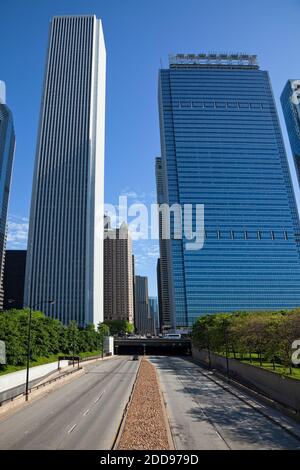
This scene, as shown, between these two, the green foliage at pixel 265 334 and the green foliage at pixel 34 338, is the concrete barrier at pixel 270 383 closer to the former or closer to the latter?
the green foliage at pixel 265 334

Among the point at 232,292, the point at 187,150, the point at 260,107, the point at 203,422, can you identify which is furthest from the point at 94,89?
the point at 203,422

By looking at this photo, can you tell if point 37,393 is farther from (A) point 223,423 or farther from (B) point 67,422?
(A) point 223,423

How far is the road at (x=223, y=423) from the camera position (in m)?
20.3

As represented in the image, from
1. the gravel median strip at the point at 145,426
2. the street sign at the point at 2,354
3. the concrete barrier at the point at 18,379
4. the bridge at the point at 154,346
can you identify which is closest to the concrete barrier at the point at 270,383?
the gravel median strip at the point at 145,426

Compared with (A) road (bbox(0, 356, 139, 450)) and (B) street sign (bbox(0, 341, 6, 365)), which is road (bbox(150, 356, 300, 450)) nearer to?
(A) road (bbox(0, 356, 139, 450))

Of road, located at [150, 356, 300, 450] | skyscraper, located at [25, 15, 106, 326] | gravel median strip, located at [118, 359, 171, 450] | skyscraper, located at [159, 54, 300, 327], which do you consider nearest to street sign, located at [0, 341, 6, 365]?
gravel median strip, located at [118, 359, 171, 450]

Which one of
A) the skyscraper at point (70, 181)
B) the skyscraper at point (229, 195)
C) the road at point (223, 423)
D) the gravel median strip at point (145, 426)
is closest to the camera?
the gravel median strip at point (145, 426)

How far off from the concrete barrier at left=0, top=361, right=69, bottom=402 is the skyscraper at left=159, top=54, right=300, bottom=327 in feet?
389

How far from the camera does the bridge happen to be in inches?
5192

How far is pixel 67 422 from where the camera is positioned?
79.8 ft

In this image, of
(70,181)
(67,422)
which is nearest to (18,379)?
(67,422)

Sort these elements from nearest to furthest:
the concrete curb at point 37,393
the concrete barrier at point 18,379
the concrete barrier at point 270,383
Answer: the concrete curb at point 37,393
the concrete barrier at point 270,383
the concrete barrier at point 18,379

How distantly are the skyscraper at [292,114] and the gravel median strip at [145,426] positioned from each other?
166095mm

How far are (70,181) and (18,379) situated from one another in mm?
140348
